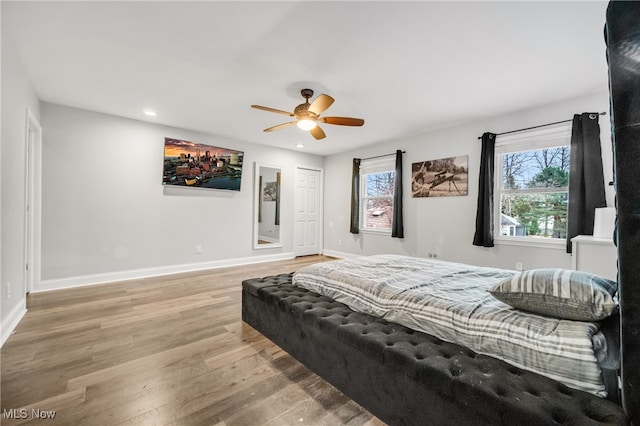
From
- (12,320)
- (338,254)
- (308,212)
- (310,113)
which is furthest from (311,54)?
(338,254)

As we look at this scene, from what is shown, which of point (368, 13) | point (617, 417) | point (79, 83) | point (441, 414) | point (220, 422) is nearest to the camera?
point (617, 417)

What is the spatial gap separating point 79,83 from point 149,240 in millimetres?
2320

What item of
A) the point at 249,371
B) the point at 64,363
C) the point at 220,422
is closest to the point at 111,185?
the point at 64,363

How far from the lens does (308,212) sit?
6.59 m

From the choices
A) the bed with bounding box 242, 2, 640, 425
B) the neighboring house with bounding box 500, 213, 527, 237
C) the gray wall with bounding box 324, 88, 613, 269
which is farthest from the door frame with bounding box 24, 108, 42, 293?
the neighboring house with bounding box 500, 213, 527, 237

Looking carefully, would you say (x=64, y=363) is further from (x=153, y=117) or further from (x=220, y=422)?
(x=153, y=117)

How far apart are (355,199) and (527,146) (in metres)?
3.10

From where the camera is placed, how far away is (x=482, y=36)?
2.24 meters

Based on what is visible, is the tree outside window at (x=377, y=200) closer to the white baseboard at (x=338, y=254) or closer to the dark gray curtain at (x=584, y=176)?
the white baseboard at (x=338, y=254)

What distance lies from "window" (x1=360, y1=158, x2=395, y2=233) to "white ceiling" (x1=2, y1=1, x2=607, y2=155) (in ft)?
5.94

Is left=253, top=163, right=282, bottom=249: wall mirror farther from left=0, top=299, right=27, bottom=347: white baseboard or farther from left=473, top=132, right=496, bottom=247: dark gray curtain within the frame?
left=473, top=132, right=496, bottom=247: dark gray curtain

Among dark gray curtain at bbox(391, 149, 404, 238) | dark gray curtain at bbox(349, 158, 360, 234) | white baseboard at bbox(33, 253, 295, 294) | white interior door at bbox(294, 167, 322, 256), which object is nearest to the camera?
white baseboard at bbox(33, 253, 295, 294)

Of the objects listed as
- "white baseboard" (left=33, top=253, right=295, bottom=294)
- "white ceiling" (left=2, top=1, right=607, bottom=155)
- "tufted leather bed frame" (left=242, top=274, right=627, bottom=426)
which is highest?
"white ceiling" (left=2, top=1, right=607, bottom=155)

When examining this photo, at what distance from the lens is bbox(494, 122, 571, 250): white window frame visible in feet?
11.4
